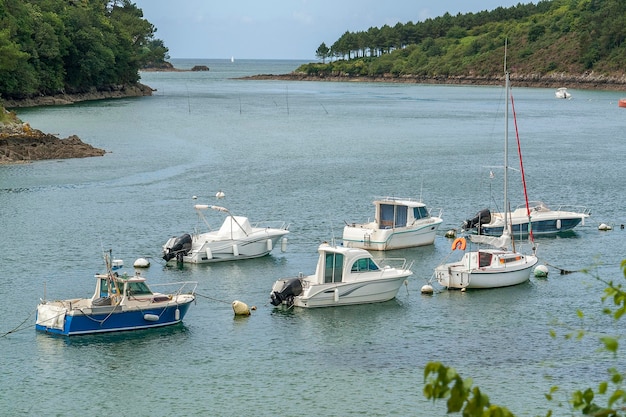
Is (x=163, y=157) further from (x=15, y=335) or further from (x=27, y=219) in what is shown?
(x=15, y=335)

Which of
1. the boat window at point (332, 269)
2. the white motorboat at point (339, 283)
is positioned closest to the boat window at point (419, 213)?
the white motorboat at point (339, 283)

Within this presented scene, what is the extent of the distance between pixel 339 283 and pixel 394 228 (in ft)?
34.3

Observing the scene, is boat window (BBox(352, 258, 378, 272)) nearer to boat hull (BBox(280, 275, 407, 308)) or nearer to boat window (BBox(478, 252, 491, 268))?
boat hull (BBox(280, 275, 407, 308))

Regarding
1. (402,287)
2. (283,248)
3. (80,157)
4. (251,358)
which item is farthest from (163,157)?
(251,358)

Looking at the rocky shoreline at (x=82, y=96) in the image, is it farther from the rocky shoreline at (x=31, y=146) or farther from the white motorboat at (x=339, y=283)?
the white motorboat at (x=339, y=283)

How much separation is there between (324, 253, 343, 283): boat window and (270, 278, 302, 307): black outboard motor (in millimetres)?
1179

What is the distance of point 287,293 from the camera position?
118 ft

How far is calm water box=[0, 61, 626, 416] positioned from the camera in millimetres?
28469

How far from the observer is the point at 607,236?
4938 cm

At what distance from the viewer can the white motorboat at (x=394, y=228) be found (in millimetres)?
45875

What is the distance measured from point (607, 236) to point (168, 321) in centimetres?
2443

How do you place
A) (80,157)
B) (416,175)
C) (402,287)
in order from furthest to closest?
(80,157), (416,175), (402,287)

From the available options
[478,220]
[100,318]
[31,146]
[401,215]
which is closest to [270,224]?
[401,215]

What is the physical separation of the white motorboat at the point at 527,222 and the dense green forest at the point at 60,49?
78338 millimetres
